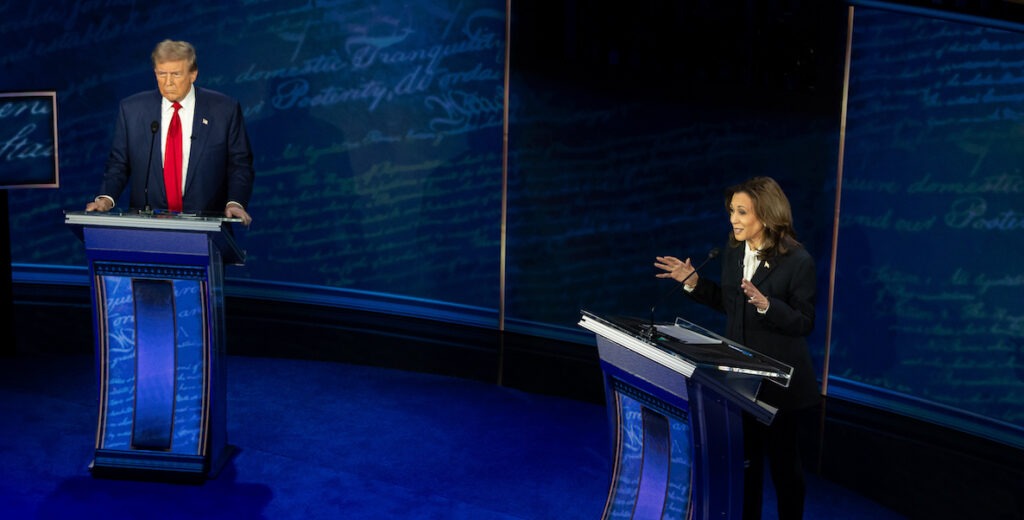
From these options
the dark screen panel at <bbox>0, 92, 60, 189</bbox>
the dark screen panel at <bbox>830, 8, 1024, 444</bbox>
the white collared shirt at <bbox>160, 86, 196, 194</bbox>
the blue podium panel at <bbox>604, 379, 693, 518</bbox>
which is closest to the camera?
the blue podium panel at <bbox>604, 379, 693, 518</bbox>

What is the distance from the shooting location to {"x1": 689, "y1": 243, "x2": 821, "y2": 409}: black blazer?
261 centimetres

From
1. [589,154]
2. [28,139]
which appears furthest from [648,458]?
[28,139]

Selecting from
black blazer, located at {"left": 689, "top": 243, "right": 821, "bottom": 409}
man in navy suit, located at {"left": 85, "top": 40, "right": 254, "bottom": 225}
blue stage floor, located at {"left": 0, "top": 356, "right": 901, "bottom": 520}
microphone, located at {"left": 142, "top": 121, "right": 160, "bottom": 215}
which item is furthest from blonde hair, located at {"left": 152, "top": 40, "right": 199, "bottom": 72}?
black blazer, located at {"left": 689, "top": 243, "right": 821, "bottom": 409}

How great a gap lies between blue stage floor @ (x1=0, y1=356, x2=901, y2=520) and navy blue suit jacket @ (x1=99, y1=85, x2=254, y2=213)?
1.01 metres

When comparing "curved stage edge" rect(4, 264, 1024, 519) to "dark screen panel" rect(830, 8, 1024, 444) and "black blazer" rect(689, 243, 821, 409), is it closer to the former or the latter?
"dark screen panel" rect(830, 8, 1024, 444)

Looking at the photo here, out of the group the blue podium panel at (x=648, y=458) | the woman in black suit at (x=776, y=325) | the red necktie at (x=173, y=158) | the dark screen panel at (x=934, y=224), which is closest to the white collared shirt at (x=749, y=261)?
the woman in black suit at (x=776, y=325)

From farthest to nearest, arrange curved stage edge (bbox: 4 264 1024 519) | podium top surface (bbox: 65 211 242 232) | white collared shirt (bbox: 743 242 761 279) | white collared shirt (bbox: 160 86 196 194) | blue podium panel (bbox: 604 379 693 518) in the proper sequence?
1. curved stage edge (bbox: 4 264 1024 519)
2. white collared shirt (bbox: 160 86 196 194)
3. podium top surface (bbox: 65 211 242 232)
4. white collared shirt (bbox: 743 242 761 279)
5. blue podium panel (bbox: 604 379 693 518)

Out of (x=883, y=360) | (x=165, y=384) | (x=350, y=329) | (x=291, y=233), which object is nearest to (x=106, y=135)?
(x=291, y=233)

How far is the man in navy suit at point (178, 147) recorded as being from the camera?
3412mm

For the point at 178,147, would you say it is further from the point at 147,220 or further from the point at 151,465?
the point at 151,465

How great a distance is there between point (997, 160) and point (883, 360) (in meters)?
0.88

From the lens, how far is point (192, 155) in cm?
345

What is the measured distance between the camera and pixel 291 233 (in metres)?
5.35

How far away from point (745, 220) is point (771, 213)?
0.07 metres
